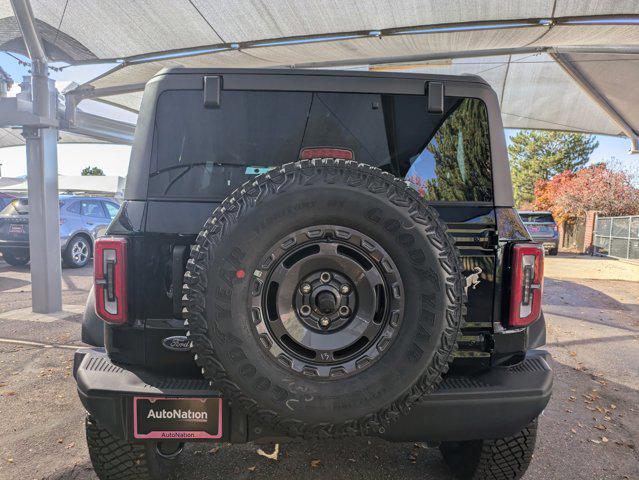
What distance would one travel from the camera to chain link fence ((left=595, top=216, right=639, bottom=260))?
52.1 ft

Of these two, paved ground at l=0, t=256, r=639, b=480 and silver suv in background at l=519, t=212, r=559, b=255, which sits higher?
silver suv in background at l=519, t=212, r=559, b=255

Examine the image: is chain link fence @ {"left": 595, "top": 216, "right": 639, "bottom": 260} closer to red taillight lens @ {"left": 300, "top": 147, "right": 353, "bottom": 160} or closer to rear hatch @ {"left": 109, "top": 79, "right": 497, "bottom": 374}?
rear hatch @ {"left": 109, "top": 79, "right": 497, "bottom": 374}

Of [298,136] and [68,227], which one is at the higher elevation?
[298,136]

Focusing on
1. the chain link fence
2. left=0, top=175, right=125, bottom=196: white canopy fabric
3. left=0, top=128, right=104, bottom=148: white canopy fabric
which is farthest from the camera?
left=0, top=175, right=125, bottom=196: white canopy fabric

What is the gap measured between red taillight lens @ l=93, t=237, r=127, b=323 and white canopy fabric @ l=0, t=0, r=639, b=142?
6100 millimetres

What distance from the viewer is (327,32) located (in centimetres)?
786

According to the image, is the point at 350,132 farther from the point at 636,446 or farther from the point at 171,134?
the point at 636,446

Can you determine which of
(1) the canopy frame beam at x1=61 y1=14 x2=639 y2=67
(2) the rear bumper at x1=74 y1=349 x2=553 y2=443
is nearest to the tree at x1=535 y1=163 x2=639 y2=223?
(1) the canopy frame beam at x1=61 y1=14 x2=639 y2=67

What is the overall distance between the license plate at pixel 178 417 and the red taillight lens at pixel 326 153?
115 centimetres

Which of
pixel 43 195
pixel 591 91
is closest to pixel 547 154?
pixel 591 91

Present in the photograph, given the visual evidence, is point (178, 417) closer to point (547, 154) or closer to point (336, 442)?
point (336, 442)

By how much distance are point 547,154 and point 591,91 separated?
4389cm

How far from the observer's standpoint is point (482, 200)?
2199 mm

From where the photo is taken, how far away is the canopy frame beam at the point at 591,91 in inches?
406
